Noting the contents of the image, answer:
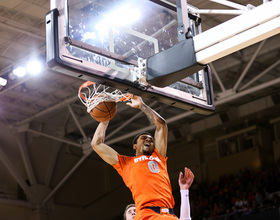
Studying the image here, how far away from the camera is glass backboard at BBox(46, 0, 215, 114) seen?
4.44 meters

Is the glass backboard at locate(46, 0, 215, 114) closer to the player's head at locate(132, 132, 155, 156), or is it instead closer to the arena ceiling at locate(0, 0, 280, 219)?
the player's head at locate(132, 132, 155, 156)

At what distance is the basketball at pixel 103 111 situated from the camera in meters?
5.00

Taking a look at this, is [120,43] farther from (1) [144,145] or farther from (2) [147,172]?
(2) [147,172]

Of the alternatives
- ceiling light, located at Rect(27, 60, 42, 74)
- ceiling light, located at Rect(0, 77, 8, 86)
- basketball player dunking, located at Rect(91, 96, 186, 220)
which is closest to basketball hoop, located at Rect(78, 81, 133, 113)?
basketball player dunking, located at Rect(91, 96, 186, 220)

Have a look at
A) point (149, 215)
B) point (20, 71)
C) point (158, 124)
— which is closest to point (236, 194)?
point (20, 71)

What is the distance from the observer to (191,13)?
553cm

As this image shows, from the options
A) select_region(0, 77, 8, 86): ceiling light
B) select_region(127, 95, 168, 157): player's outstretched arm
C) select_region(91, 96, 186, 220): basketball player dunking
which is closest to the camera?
select_region(91, 96, 186, 220): basketball player dunking

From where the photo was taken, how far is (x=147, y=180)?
480cm

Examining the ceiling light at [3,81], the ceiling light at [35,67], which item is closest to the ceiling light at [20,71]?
the ceiling light at [35,67]

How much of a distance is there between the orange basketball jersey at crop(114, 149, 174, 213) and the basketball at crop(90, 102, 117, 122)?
17.2 inches

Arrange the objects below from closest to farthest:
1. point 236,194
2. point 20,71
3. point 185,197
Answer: point 185,197 < point 20,71 < point 236,194

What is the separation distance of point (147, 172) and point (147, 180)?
0.09 metres

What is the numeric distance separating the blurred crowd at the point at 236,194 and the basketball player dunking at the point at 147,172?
9.27 meters

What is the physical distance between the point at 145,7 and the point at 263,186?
1148cm
